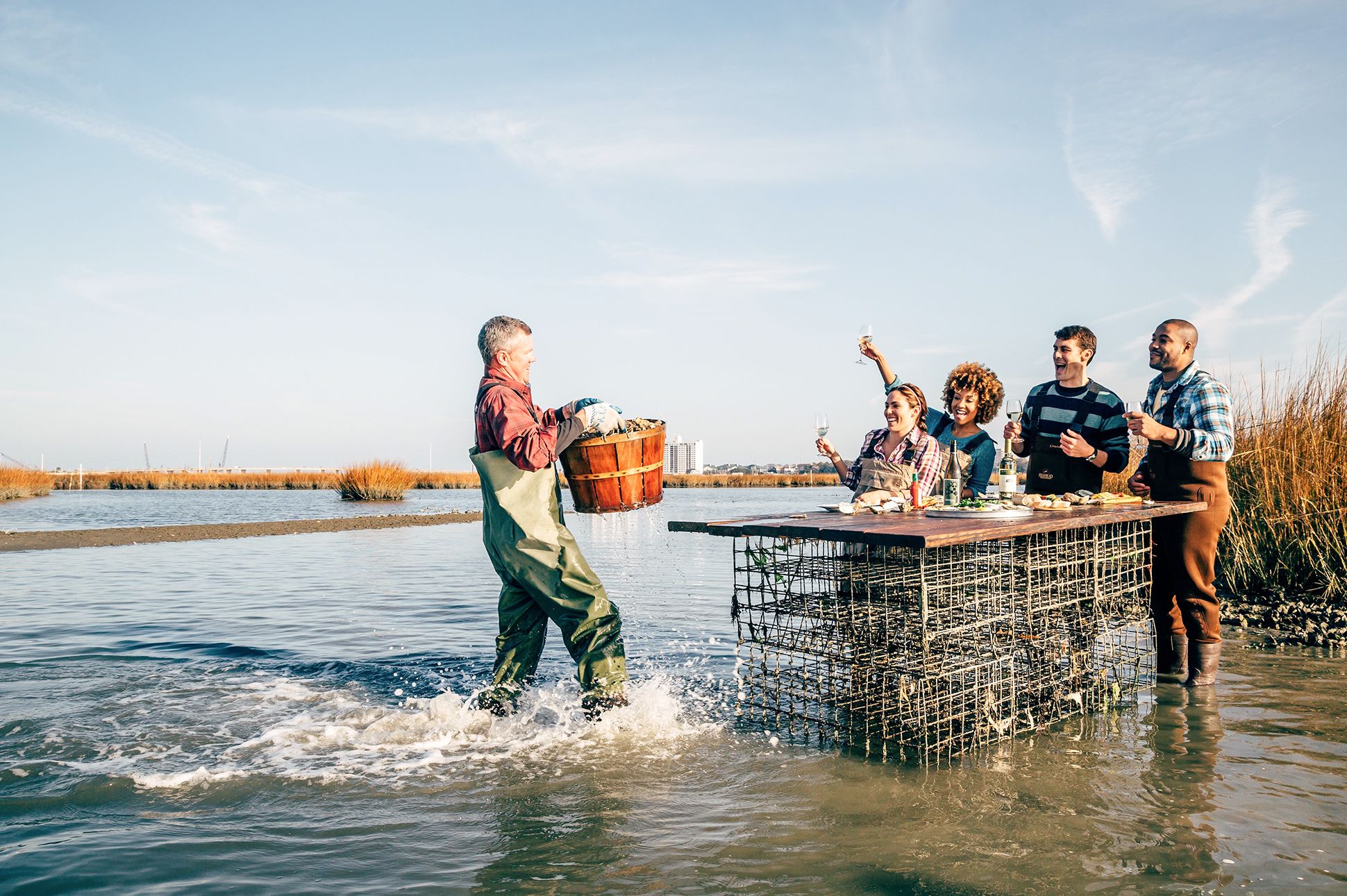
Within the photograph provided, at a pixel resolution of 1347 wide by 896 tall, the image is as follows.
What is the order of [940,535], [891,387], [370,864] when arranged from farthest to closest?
[891,387]
[940,535]
[370,864]

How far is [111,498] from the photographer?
38.4 metres

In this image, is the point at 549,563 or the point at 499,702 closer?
the point at 549,563

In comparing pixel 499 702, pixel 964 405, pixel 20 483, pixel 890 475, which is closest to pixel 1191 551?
pixel 964 405

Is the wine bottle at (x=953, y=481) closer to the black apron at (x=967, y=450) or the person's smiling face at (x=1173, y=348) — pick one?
the black apron at (x=967, y=450)

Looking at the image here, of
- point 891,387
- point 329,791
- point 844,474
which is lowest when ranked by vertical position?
point 329,791

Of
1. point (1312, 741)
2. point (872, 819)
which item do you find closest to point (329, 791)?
point (872, 819)

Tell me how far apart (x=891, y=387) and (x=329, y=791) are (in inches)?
149

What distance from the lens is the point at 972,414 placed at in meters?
5.68

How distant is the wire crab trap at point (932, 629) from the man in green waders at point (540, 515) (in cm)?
73

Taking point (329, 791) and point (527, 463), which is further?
point (527, 463)

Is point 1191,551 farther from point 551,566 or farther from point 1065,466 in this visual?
point 551,566

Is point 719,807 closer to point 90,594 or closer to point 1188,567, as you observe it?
point 1188,567

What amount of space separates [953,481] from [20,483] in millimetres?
41564

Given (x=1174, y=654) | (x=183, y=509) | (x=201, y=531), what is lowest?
(x=1174, y=654)
